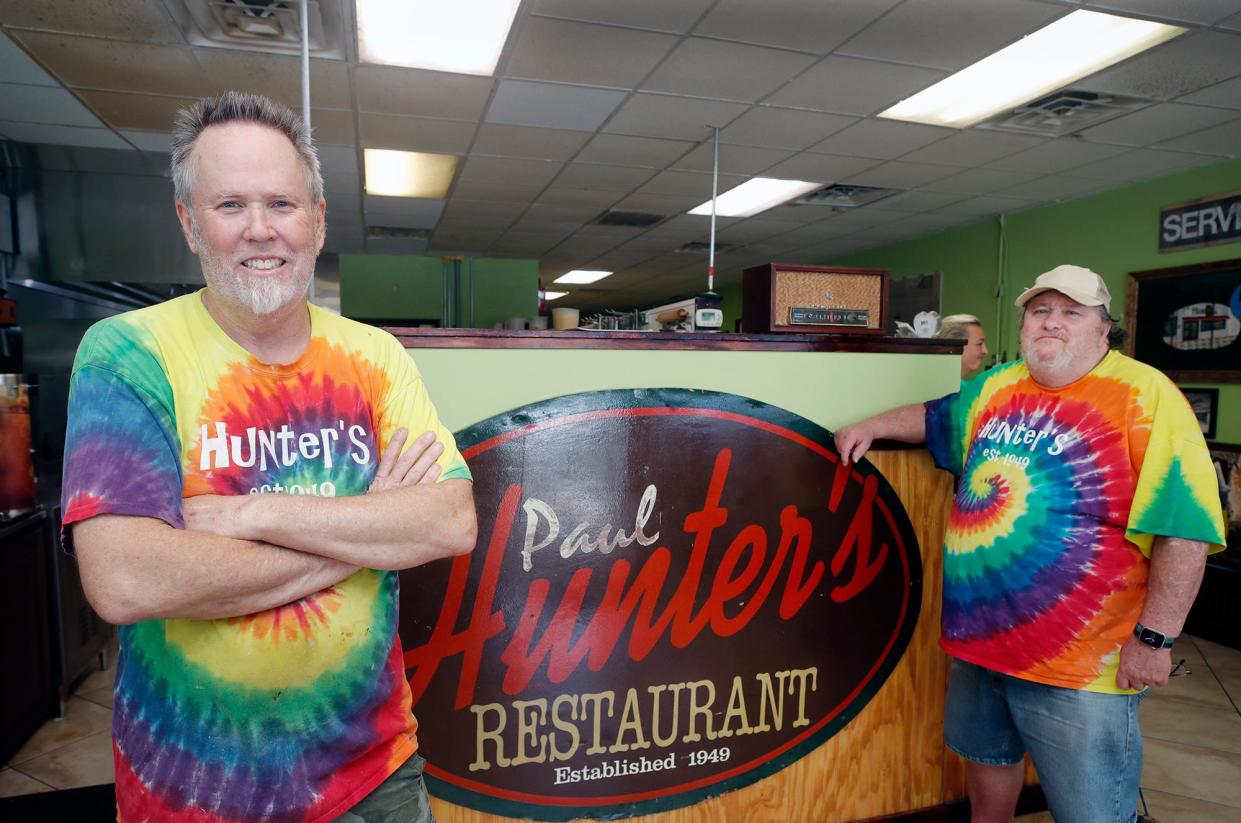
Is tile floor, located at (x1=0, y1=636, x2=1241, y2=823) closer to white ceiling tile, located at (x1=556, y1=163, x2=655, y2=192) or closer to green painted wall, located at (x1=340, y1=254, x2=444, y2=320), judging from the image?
green painted wall, located at (x1=340, y1=254, x2=444, y2=320)

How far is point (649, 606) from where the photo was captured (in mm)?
1998

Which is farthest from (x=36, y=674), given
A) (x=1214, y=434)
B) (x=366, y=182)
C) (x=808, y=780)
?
(x=1214, y=434)

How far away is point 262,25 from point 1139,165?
5.84m

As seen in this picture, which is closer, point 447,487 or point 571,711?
point 447,487

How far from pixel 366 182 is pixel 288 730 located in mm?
5783

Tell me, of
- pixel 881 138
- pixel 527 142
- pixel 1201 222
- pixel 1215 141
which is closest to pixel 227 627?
pixel 527 142

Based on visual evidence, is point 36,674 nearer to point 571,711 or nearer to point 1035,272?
point 571,711

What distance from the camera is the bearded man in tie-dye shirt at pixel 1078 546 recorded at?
5.11 ft

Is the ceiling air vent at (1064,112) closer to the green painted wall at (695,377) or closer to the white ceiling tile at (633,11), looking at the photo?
the white ceiling tile at (633,11)

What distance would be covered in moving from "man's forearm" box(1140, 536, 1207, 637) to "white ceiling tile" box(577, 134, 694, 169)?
13.8ft

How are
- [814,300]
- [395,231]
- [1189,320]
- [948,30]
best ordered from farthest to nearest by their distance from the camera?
[395,231] → [1189,320] → [948,30] → [814,300]

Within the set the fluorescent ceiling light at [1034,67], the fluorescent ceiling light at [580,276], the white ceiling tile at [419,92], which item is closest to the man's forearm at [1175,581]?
the fluorescent ceiling light at [1034,67]

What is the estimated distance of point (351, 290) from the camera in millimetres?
3980

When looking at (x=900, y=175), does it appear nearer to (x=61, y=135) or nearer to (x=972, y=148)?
(x=972, y=148)
